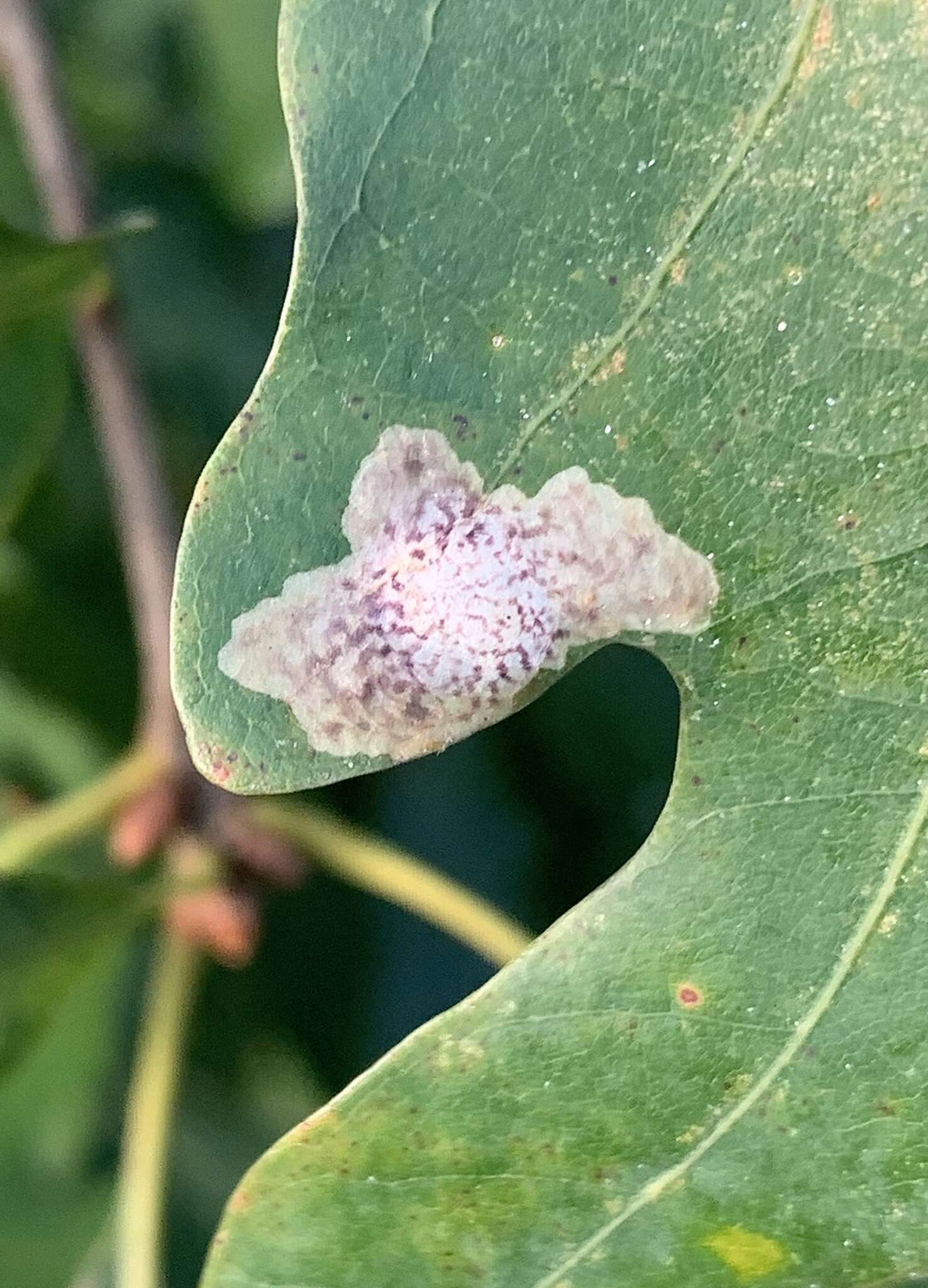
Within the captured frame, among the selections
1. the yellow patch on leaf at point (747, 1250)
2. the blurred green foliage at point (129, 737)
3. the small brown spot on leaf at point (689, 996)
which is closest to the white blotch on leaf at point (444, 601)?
the small brown spot on leaf at point (689, 996)

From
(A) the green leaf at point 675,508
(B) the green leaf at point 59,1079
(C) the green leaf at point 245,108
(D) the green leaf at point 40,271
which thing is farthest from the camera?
(C) the green leaf at point 245,108

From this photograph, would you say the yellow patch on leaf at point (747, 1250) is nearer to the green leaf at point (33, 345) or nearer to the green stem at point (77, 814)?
the green stem at point (77, 814)

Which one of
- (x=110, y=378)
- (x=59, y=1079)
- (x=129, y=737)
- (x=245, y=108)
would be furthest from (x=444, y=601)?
(x=245, y=108)

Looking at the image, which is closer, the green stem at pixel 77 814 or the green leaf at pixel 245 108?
the green stem at pixel 77 814

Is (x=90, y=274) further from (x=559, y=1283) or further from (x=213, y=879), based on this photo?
(x=559, y=1283)

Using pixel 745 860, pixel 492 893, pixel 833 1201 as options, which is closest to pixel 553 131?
pixel 745 860

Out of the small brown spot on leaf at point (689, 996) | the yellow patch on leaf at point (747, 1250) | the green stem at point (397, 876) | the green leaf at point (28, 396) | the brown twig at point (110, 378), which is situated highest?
the brown twig at point (110, 378)

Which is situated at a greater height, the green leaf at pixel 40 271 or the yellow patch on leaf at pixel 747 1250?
the green leaf at pixel 40 271
